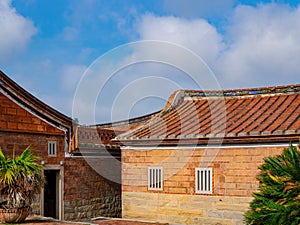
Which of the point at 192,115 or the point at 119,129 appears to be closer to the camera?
the point at 192,115

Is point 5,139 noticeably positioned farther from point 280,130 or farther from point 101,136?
point 280,130

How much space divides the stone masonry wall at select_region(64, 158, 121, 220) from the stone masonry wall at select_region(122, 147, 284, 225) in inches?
76.6

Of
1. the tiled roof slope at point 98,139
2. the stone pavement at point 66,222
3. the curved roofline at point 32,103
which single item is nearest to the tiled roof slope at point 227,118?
the tiled roof slope at point 98,139

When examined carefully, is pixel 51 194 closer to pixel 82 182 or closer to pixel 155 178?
pixel 82 182

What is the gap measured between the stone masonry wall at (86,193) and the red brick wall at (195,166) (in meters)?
1.94

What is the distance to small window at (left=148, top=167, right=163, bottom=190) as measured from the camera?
14.9 metres

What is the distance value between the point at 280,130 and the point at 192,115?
4386 mm

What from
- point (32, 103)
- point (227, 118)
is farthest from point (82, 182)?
point (227, 118)

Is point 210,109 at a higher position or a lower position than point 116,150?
higher

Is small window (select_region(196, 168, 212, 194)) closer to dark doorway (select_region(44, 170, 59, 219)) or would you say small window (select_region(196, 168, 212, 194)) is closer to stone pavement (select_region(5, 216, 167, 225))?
stone pavement (select_region(5, 216, 167, 225))

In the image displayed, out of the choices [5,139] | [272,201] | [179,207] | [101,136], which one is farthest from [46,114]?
[272,201]

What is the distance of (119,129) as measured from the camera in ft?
64.0

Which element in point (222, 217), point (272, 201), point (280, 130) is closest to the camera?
point (272, 201)

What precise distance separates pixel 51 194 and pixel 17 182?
4263mm
